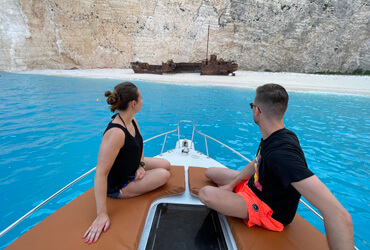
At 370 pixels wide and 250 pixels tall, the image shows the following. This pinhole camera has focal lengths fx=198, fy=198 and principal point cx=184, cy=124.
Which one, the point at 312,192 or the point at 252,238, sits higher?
the point at 312,192

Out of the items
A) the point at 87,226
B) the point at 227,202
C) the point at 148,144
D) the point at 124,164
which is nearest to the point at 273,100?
the point at 227,202

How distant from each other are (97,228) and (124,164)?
1.98ft

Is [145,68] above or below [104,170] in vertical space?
below

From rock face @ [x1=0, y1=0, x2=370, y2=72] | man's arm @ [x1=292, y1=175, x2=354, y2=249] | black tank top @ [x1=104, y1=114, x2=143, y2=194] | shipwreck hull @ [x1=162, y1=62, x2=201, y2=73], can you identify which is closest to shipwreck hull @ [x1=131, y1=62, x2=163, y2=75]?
shipwreck hull @ [x1=162, y1=62, x2=201, y2=73]

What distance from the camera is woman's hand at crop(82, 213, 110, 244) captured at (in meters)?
1.56

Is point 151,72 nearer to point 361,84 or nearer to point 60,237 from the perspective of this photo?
point 361,84

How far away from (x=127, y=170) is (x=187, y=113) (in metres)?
7.89

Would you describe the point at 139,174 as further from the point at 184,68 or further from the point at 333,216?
the point at 184,68

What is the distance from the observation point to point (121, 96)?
1929mm

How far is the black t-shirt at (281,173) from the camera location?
4.46 ft

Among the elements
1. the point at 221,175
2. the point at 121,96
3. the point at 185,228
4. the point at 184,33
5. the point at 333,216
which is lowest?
the point at 185,228

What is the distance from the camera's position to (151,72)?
91.2ft

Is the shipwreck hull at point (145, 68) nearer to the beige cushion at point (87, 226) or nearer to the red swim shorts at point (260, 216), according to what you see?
the beige cushion at point (87, 226)

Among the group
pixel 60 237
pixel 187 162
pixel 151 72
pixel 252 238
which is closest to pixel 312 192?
pixel 252 238
